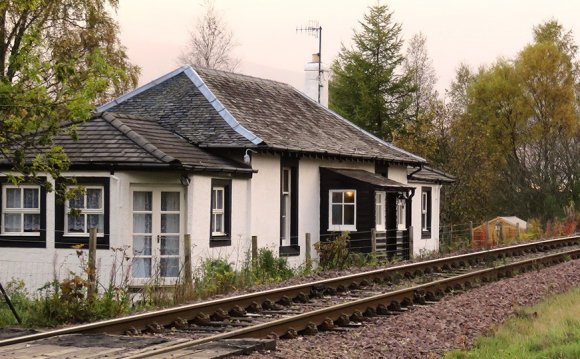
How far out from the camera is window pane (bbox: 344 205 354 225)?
29.1 m

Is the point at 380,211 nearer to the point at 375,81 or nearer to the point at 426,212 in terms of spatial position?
the point at 426,212

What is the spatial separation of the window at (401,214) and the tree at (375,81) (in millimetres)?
24942

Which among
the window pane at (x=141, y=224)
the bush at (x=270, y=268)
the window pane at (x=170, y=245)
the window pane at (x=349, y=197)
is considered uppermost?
the window pane at (x=349, y=197)

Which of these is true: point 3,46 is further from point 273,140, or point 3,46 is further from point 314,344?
point 314,344

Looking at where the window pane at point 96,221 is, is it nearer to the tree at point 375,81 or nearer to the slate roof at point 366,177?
the slate roof at point 366,177

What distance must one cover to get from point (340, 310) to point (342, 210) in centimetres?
1494

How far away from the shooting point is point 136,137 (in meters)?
23.1

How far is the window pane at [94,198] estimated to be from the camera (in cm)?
2233

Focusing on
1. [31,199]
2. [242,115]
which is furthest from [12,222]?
[242,115]

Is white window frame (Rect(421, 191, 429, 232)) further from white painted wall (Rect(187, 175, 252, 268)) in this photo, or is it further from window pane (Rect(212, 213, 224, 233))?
window pane (Rect(212, 213, 224, 233))

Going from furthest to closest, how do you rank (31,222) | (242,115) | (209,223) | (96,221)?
(242,115)
(209,223)
(31,222)
(96,221)

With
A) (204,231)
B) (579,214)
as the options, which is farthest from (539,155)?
(204,231)

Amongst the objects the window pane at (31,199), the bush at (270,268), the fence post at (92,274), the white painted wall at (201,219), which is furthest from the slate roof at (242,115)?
the fence post at (92,274)

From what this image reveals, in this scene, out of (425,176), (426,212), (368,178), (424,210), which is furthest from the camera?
(426,212)
